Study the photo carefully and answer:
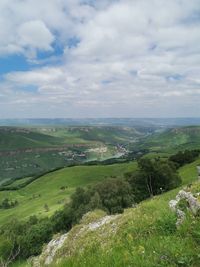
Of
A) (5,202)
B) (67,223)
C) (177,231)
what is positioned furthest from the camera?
(5,202)

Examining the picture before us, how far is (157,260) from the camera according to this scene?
340 inches

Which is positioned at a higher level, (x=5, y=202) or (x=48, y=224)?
(x=48, y=224)

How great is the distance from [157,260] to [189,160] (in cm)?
15392

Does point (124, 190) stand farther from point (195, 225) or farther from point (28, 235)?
point (195, 225)

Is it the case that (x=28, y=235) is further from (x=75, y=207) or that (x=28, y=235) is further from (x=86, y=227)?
(x=86, y=227)

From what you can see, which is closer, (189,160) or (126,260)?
(126,260)

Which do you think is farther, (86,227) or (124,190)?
(124,190)

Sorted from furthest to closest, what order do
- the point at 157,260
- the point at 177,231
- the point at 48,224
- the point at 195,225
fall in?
the point at 48,224 < the point at 177,231 < the point at 195,225 < the point at 157,260

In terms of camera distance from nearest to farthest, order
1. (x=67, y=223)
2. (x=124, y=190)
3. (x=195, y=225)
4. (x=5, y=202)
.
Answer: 1. (x=195, y=225)
2. (x=124, y=190)
3. (x=67, y=223)
4. (x=5, y=202)

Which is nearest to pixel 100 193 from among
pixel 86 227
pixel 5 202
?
pixel 86 227

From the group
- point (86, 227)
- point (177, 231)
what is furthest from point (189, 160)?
point (177, 231)

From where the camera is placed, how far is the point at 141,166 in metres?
89.9

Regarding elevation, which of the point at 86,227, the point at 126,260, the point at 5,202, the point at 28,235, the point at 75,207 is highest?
the point at 126,260

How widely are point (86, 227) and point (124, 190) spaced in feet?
190
